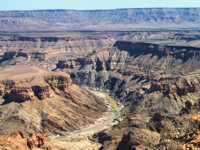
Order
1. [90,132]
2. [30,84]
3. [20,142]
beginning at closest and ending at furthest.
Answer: [20,142], [90,132], [30,84]

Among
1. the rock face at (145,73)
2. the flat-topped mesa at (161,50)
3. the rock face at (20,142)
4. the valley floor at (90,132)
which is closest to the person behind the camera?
the rock face at (20,142)

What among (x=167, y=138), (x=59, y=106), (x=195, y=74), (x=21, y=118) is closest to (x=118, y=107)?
(x=59, y=106)

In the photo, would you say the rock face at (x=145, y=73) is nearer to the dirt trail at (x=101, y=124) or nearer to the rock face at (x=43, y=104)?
the dirt trail at (x=101, y=124)

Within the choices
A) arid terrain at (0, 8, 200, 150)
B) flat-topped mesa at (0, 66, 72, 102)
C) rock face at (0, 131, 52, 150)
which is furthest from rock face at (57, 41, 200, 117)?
rock face at (0, 131, 52, 150)

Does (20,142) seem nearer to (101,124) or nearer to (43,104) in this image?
(43,104)

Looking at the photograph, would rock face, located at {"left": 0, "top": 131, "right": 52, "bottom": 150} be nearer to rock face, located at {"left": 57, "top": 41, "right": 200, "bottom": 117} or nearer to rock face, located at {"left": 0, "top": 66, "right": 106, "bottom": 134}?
rock face, located at {"left": 0, "top": 66, "right": 106, "bottom": 134}

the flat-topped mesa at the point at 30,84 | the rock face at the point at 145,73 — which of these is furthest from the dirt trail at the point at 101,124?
the flat-topped mesa at the point at 30,84

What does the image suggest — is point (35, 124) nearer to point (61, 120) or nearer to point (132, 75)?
point (61, 120)

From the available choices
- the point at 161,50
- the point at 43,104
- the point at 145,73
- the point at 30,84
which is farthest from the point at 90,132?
the point at 161,50
